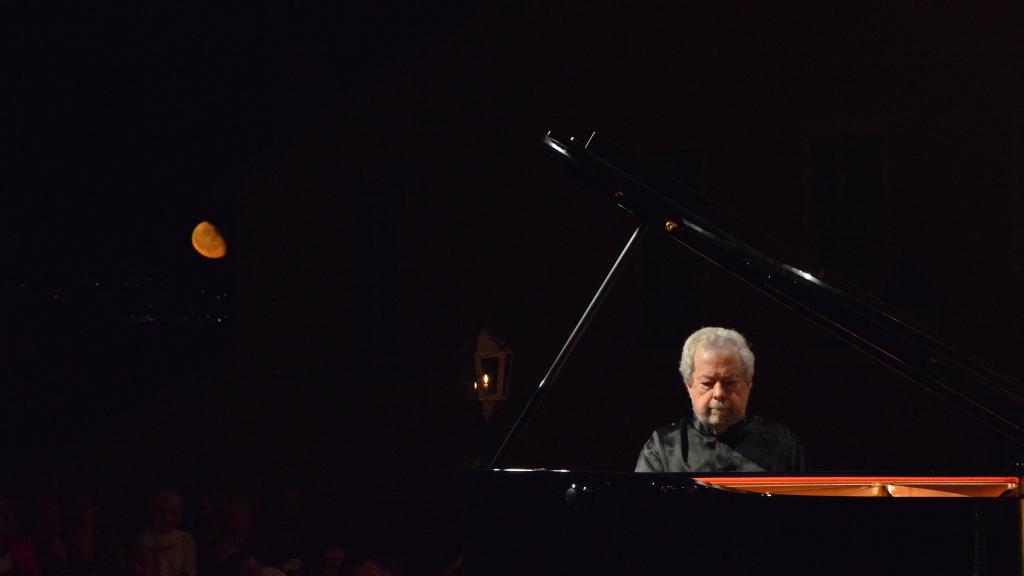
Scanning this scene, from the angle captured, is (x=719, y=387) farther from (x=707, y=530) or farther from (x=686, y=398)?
(x=686, y=398)

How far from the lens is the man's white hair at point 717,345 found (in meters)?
3.81

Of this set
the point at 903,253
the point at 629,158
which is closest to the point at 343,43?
the point at 903,253

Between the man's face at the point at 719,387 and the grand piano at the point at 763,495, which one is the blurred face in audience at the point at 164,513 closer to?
the man's face at the point at 719,387

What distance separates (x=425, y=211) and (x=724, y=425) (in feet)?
21.3

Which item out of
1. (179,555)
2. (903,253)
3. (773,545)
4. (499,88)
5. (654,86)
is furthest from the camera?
(499,88)

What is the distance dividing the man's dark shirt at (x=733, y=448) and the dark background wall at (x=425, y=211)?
3.62 metres

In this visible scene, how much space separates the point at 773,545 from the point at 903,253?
5.45 m

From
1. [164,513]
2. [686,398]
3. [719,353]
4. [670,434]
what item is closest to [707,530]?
[719,353]

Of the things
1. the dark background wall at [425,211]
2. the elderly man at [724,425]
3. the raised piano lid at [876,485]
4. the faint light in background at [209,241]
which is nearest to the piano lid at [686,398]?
the dark background wall at [425,211]

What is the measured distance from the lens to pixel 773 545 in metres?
2.69

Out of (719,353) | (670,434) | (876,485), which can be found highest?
(719,353)

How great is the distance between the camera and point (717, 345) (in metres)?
3.80

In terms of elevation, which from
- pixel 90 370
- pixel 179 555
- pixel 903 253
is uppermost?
pixel 903 253

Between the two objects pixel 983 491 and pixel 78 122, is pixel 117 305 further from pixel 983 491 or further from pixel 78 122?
pixel 983 491
